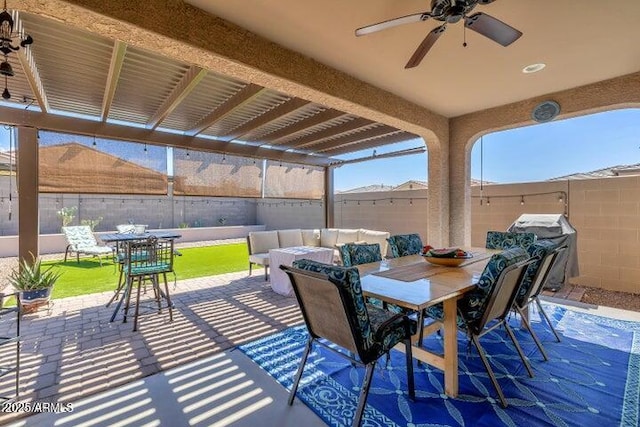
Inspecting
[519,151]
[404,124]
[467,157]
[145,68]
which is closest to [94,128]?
[145,68]

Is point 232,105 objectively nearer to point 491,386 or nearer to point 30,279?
point 30,279

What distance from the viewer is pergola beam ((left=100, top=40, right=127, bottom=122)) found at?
2.50 metres

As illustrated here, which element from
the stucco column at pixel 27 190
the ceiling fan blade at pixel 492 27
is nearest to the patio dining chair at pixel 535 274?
the ceiling fan blade at pixel 492 27

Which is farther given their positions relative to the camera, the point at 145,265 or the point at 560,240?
the point at 560,240

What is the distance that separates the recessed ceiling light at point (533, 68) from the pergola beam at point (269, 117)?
94.1 inches

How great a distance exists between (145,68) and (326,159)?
477cm

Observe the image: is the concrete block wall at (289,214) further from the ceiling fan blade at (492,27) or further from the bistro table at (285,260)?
the ceiling fan blade at (492,27)

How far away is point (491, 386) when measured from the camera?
2.26m

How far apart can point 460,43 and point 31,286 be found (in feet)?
18.3

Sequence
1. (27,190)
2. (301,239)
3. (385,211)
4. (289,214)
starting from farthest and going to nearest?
(289,214) < (385,211) < (301,239) < (27,190)

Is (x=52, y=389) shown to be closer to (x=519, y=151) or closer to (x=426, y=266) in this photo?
(x=426, y=266)

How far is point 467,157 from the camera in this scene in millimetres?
4637

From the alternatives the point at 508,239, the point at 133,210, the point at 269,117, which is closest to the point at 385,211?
the point at 508,239

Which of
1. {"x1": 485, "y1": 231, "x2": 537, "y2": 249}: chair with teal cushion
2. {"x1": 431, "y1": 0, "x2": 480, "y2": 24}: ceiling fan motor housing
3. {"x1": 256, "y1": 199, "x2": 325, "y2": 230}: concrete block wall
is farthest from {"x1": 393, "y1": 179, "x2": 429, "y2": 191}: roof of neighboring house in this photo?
{"x1": 431, "y1": 0, "x2": 480, "y2": 24}: ceiling fan motor housing
